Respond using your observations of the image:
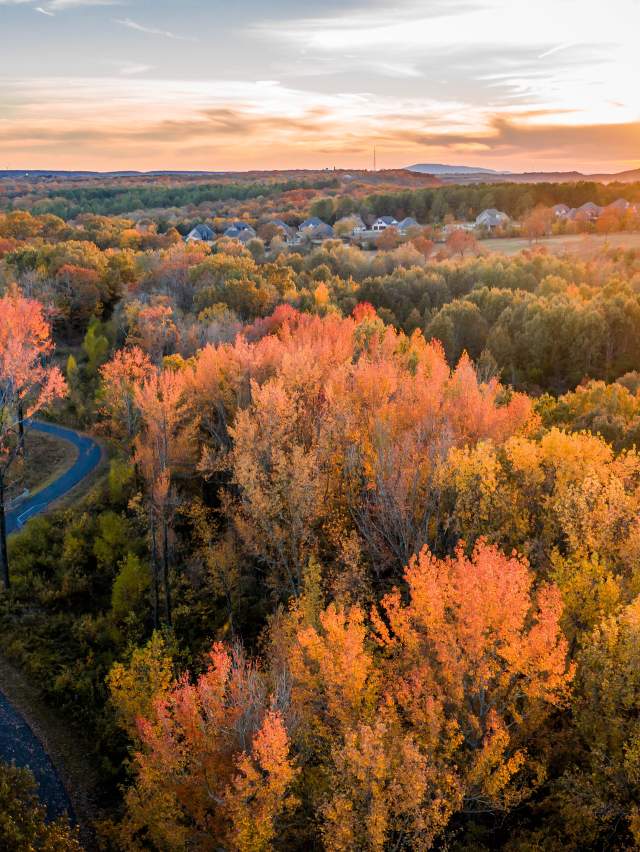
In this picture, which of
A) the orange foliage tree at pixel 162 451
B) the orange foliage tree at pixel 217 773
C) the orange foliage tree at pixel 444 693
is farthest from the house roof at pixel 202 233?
the orange foliage tree at pixel 217 773

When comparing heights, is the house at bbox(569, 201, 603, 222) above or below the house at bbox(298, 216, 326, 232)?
above

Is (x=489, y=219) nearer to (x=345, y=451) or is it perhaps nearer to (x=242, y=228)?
(x=242, y=228)

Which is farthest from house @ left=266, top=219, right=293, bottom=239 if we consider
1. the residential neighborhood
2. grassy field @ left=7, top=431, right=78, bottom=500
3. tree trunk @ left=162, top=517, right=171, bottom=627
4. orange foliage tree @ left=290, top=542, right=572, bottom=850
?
orange foliage tree @ left=290, top=542, right=572, bottom=850

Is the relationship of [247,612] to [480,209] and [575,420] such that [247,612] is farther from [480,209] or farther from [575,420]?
[480,209]

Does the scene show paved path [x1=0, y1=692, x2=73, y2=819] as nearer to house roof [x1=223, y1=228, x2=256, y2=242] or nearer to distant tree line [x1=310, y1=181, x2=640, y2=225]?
house roof [x1=223, y1=228, x2=256, y2=242]

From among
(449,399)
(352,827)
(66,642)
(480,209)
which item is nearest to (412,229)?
(480,209)

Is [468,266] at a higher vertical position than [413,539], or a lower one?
higher

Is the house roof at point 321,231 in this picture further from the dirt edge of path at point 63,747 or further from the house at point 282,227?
the dirt edge of path at point 63,747
